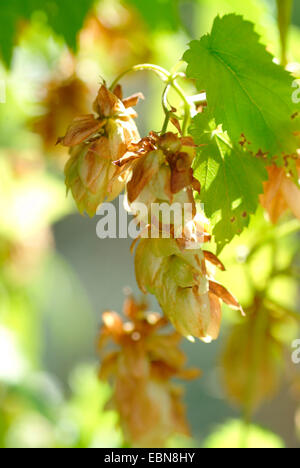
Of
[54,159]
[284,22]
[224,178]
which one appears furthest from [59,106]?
[224,178]

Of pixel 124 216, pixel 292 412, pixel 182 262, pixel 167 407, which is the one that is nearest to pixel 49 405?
pixel 167 407

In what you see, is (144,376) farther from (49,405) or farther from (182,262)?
(49,405)

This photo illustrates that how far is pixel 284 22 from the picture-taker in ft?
1.87

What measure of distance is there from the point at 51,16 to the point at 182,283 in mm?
420

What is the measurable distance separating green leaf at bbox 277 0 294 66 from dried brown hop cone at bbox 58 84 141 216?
18 cm

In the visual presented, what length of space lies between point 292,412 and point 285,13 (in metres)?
1.23

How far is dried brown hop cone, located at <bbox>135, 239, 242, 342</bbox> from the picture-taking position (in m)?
0.43

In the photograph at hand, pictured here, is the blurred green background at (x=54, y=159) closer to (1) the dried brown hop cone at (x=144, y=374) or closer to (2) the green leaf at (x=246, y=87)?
(1) the dried brown hop cone at (x=144, y=374)

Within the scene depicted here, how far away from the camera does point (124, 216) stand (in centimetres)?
57

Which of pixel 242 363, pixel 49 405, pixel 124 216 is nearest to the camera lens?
pixel 124 216

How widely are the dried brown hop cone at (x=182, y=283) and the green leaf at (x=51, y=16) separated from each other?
1.13 ft

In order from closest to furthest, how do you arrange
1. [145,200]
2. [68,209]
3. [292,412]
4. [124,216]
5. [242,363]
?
1. [145,200]
2. [124,216]
3. [242,363]
4. [68,209]
5. [292,412]

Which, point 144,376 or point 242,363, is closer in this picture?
point 144,376

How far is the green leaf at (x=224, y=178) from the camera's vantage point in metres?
0.43
